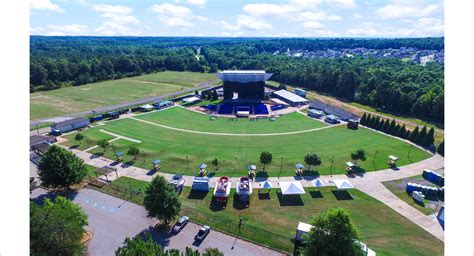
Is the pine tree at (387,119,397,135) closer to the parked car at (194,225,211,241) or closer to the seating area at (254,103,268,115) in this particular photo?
the seating area at (254,103,268,115)

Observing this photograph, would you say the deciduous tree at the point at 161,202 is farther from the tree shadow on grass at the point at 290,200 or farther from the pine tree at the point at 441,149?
the pine tree at the point at 441,149

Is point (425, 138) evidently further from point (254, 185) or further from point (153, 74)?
point (153, 74)

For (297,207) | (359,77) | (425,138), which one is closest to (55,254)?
(297,207)

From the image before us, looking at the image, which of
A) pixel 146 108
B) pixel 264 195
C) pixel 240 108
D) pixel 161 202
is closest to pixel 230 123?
pixel 240 108

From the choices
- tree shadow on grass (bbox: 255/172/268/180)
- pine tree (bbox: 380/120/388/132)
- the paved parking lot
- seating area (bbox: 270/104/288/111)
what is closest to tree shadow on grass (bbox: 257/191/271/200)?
tree shadow on grass (bbox: 255/172/268/180)

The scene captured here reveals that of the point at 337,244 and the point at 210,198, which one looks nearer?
the point at 337,244

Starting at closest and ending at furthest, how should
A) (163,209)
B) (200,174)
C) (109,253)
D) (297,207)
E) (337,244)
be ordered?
(337,244) → (109,253) → (163,209) → (297,207) → (200,174)

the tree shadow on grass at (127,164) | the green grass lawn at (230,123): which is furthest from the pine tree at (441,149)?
the tree shadow on grass at (127,164)
